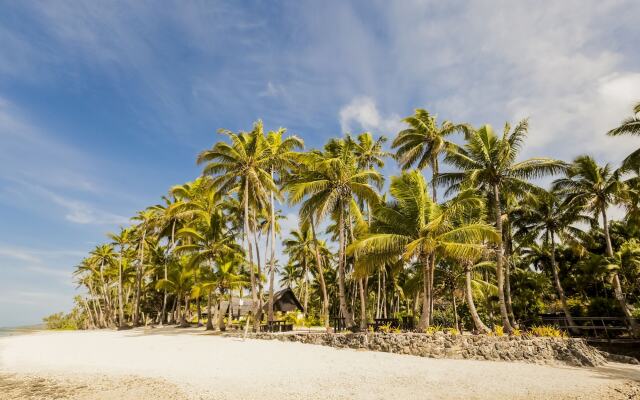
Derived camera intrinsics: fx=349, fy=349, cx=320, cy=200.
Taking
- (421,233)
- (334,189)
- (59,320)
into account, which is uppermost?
(334,189)

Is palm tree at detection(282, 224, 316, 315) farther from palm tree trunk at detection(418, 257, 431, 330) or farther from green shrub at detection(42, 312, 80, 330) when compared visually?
green shrub at detection(42, 312, 80, 330)

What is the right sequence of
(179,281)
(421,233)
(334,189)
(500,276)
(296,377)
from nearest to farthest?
(296,377), (421,233), (500,276), (334,189), (179,281)

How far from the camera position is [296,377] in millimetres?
9922

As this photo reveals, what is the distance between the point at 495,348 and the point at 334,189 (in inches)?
417

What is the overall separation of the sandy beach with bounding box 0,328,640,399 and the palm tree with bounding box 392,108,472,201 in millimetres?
13062

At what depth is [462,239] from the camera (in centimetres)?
1527

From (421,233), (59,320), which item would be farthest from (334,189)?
(59,320)

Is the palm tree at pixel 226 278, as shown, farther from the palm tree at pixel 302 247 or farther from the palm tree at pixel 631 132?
the palm tree at pixel 631 132

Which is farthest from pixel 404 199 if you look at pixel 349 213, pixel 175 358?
pixel 175 358

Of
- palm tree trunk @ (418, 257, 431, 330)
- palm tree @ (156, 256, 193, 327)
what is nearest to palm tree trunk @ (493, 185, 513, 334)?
palm tree trunk @ (418, 257, 431, 330)

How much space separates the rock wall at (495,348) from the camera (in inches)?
515

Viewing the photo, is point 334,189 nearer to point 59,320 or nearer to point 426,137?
point 426,137

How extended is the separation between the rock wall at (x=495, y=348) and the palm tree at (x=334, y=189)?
176 inches

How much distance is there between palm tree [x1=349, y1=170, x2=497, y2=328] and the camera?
48.4 ft
